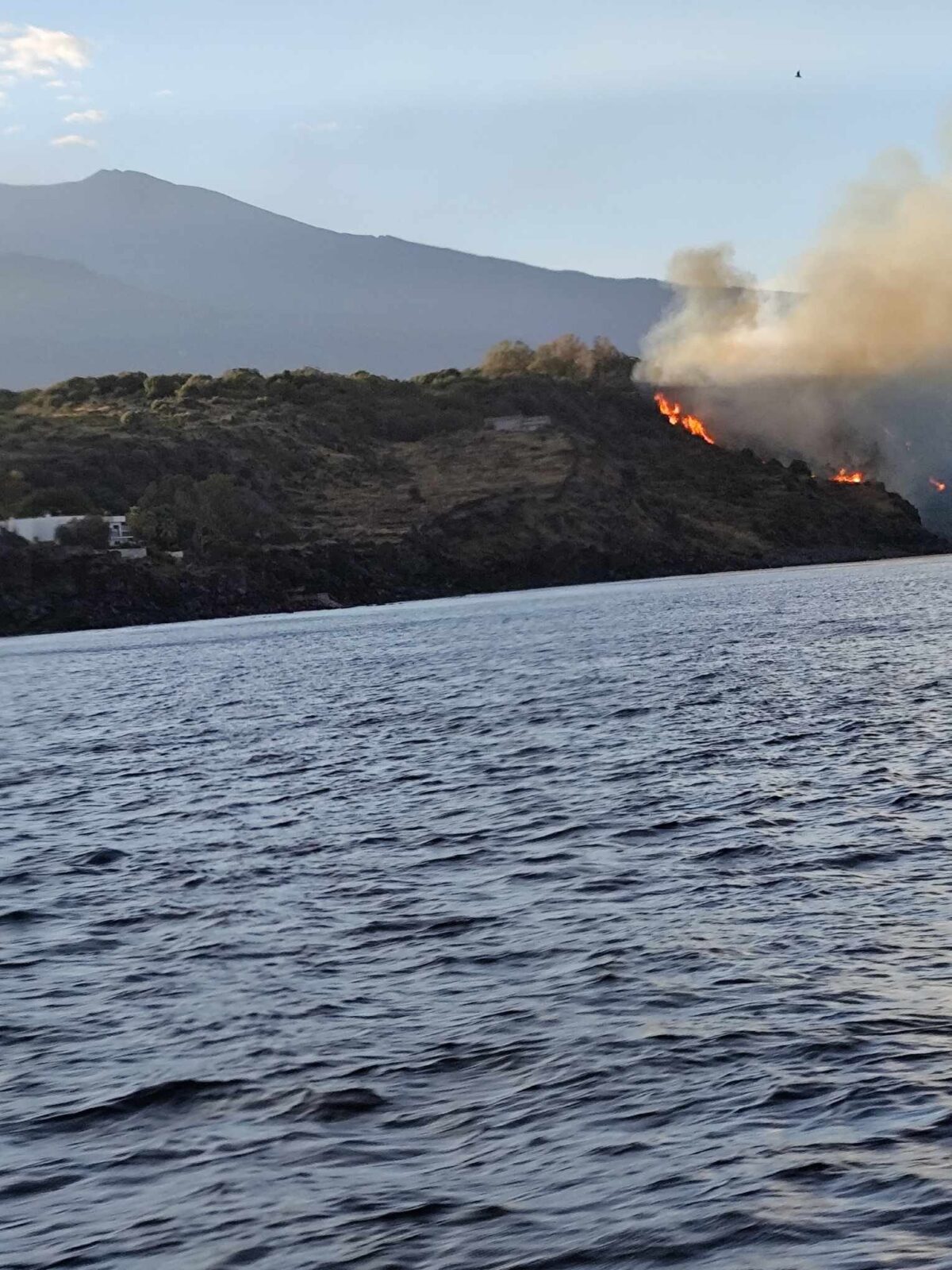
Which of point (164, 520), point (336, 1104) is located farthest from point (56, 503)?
point (336, 1104)

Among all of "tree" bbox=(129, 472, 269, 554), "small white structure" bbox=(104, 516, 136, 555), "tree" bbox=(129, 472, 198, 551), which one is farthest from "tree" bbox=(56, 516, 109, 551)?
"tree" bbox=(129, 472, 269, 554)

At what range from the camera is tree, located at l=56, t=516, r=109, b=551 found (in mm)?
175750

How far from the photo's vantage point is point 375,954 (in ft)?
63.1

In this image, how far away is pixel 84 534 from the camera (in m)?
177

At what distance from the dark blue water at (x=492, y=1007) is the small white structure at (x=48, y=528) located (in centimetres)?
13713

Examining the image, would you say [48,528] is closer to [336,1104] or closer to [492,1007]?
[492,1007]

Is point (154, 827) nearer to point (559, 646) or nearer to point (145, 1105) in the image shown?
point (145, 1105)

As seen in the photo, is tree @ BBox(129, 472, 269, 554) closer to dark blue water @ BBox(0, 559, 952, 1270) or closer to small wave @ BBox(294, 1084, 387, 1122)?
dark blue water @ BBox(0, 559, 952, 1270)

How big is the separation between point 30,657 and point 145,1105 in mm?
106901

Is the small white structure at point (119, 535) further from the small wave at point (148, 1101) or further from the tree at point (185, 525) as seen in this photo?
the small wave at point (148, 1101)

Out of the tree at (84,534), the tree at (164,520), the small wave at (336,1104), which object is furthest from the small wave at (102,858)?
the tree at (164,520)

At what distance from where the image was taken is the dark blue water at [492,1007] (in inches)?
451

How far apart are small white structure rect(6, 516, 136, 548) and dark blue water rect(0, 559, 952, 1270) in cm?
Result: 13713

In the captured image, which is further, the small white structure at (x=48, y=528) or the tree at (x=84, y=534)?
the tree at (x=84, y=534)
